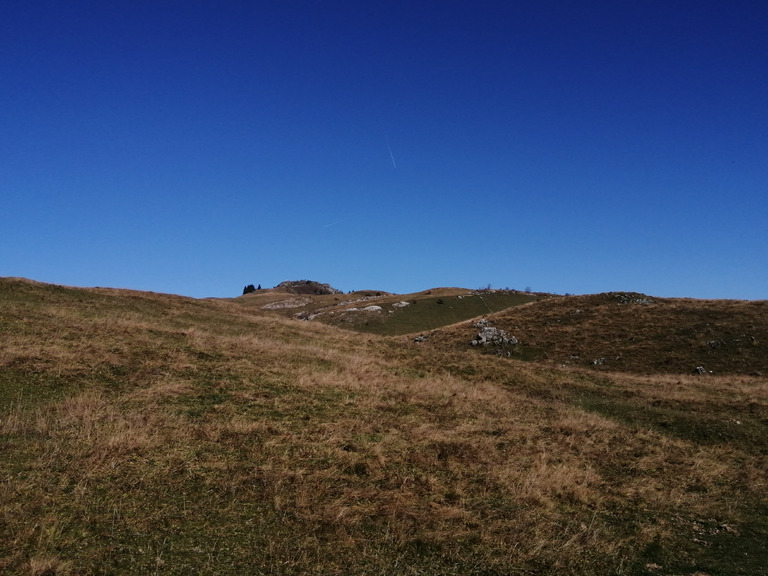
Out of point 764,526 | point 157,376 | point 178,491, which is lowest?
point 764,526

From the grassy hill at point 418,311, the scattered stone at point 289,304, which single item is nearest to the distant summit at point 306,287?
the scattered stone at point 289,304

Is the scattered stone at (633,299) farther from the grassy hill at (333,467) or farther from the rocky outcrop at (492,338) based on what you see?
the grassy hill at (333,467)

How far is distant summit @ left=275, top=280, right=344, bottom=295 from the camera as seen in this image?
17275cm

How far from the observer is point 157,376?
16953mm

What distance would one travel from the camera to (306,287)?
17562 cm

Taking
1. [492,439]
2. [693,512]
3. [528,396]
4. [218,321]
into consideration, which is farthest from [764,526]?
[218,321]

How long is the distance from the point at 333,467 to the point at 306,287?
166786 millimetres

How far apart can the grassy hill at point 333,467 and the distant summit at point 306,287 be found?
14625 centimetres

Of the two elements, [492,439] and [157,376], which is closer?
[492,439]

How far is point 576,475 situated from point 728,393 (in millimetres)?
24201

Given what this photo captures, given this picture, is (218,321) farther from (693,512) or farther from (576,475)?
(693,512)

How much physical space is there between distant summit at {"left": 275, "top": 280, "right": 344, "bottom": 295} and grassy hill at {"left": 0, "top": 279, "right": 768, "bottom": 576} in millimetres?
146255

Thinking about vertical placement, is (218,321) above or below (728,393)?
above

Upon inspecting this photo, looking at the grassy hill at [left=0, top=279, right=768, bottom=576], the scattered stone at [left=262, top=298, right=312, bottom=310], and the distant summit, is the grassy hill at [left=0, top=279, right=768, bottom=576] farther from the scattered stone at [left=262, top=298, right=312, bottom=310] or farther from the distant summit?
the distant summit
